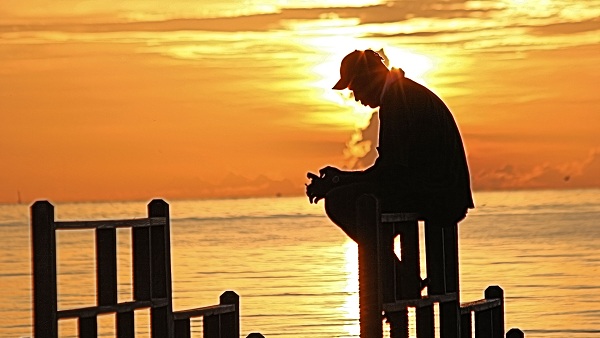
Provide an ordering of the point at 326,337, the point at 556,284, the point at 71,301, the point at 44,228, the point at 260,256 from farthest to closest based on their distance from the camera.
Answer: the point at 260,256, the point at 556,284, the point at 71,301, the point at 326,337, the point at 44,228

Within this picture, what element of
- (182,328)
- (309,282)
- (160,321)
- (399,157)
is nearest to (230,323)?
(182,328)

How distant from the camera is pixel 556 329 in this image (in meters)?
29.8

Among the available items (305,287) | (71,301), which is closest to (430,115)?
(71,301)

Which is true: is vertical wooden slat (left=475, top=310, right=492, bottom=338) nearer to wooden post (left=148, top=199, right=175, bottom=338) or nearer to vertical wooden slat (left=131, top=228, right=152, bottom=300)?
wooden post (left=148, top=199, right=175, bottom=338)

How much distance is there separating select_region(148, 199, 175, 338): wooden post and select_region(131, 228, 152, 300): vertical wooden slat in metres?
0.05

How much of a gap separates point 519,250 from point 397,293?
53323mm

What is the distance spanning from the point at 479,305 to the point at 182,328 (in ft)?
7.89

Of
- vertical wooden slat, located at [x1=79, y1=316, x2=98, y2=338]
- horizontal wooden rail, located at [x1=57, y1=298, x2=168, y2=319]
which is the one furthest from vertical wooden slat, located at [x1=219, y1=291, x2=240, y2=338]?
vertical wooden slat, located at [x1=79, y1=316, x2=98, y2=338]

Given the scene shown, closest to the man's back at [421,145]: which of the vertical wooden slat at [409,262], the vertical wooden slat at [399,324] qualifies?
the vertical wooden slat at [409,262]

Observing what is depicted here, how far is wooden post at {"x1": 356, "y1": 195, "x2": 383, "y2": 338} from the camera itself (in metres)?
9.04

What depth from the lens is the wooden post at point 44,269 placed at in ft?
28.8

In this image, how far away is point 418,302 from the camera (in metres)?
9.48

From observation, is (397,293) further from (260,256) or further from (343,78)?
(260,256)

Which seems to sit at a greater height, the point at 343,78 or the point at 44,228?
the point at 343,78
